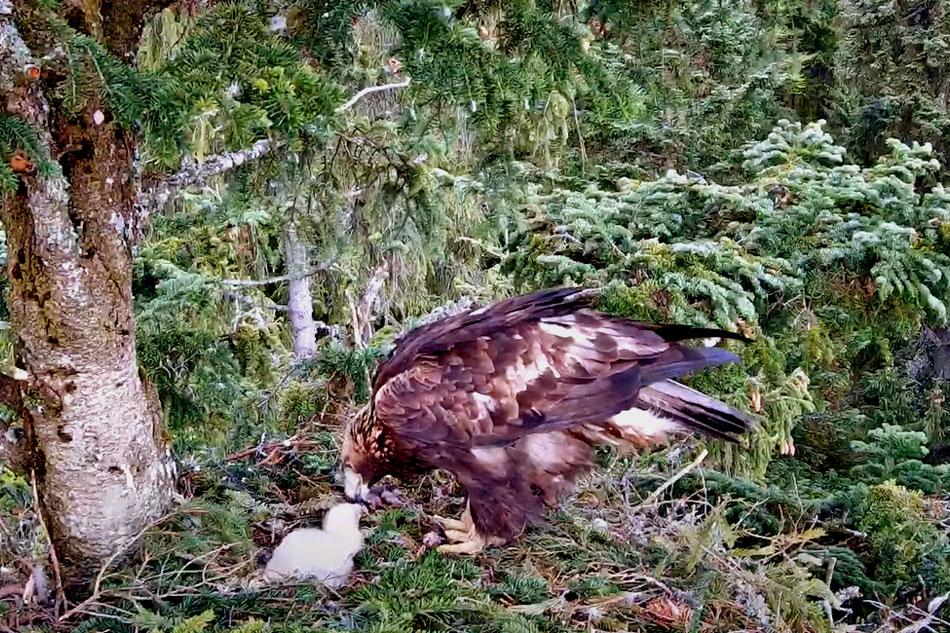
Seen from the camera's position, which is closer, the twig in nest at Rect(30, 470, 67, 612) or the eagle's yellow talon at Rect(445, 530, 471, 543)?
the twig in nest at Rect(30, 470, 67, 612)

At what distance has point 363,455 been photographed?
3072 millimetres

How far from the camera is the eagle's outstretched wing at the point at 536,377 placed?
2814mm

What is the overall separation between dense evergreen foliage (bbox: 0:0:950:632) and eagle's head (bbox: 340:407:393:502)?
0.15 metres

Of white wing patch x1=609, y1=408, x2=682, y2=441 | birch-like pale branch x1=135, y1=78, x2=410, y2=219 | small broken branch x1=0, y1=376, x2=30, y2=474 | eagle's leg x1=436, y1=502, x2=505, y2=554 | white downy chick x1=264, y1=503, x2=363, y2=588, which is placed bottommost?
eagle's leg x1=436, y1=502, x2=505, y2=554

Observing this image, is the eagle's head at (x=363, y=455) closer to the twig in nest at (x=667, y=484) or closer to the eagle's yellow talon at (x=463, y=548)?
the eagle's yellow talon at (x=463, y=548)

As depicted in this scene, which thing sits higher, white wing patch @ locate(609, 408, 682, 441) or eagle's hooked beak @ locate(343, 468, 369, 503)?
white wing patch @ locate(609, 408, 682, 441)

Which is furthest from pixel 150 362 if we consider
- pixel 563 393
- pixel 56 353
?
pixel 563 393

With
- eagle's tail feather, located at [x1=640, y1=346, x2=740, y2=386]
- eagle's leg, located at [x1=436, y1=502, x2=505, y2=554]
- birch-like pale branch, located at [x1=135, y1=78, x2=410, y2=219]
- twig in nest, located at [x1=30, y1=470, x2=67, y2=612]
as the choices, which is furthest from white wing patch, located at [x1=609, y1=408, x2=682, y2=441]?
twig in nest, located at [x1=30, y1=470, x2=67, y2=612]

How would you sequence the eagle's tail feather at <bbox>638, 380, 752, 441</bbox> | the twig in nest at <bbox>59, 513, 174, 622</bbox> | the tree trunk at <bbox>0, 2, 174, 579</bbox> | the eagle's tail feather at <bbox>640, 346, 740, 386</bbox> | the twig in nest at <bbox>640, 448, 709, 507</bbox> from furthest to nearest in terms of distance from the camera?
the twig in nest at <bbox>640, 448, 709, 507</bbox>, the eagle's tail feather at <bbox>638, 380, 752, 441</bbox>, the eagle's tail feather at <bbox>640, 346, 740, 386</bbox>, the twig in nest at <bbox>59, 513, 174, 622</bbox>, the tree trunk at <bbox>0, 2, 174, 579</bbox>

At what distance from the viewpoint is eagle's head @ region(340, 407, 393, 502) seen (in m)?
3.00

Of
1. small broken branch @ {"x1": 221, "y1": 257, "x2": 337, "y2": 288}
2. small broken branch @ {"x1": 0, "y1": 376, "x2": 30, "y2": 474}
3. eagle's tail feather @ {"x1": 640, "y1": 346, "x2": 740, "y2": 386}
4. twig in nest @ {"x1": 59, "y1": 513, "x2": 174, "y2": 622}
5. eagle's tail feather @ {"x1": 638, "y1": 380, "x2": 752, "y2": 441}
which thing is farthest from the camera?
small broken branch @ {"x1": 221, "y1": 257, "x2": 337, "y2": 288}

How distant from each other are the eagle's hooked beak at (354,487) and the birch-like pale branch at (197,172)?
4.09ft

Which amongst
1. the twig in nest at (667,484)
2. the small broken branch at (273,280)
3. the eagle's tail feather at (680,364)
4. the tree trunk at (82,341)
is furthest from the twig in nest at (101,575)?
the twig in nest at (667,484)

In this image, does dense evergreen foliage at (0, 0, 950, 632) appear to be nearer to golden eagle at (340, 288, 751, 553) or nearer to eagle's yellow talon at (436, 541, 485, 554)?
eagle's yellow talon at (436, 541, 485, 554)
